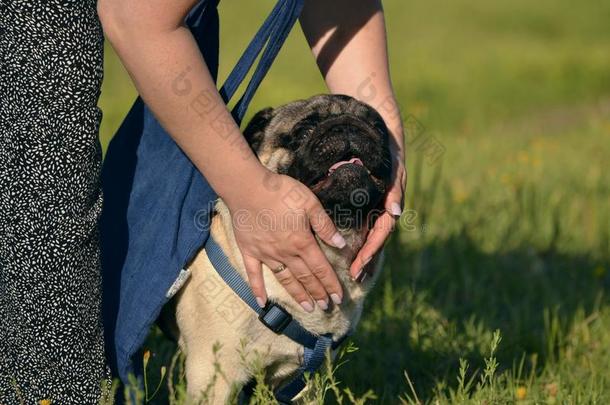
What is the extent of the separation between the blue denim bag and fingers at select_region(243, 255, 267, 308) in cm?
18

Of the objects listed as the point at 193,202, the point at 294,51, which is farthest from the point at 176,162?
the point at 294,51

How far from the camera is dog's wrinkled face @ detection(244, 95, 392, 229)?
8.11 feet

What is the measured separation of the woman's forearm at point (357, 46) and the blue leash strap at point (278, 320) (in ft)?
1.88

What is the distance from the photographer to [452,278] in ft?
13.7

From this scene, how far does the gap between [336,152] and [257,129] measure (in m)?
0.34

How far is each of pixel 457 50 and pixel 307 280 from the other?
922cm

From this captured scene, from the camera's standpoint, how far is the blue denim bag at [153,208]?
2.41m

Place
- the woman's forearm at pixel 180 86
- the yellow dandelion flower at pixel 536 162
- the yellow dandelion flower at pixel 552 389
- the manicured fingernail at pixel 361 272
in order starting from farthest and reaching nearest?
the yellow dandelion flower at pixel 536 162 < the yellow dandelion flower at pixel 552 389 < the manicured fingernail at pixel 361 272 < the woman's forearm at pixel 180 86

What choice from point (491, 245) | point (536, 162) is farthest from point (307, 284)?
point (536, 162)

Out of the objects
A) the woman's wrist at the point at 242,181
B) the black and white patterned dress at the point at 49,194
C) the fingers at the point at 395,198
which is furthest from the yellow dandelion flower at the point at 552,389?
the black and white patterned dress at the point at 49,194

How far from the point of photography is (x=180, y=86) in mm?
2049

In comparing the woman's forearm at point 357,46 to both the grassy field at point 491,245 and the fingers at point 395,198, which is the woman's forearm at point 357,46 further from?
the grassy field at point 491,245

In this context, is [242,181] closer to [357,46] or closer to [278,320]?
[278,320]

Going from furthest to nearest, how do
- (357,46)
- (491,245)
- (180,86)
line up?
(491,245) → (357,46) → (180,86)
